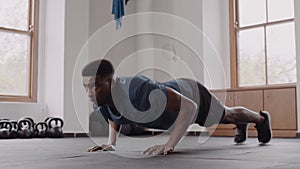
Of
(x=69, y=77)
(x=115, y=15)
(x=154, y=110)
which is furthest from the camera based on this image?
(x=115, y=15)

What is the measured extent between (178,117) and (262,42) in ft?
13.5

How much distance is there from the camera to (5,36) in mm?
5695

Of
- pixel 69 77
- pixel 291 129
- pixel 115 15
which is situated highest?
pixel 115 15

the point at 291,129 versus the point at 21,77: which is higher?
the point at 21,77

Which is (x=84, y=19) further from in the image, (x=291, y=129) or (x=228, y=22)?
(x=291, y=129)

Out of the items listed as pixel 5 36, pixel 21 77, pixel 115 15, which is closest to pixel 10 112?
pixel 21 77

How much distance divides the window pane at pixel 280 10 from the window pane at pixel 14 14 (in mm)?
3148

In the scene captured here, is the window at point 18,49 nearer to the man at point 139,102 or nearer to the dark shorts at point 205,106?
the dark shorts at point 205,106

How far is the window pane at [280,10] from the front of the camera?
5684 mm

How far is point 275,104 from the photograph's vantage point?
5.23 m

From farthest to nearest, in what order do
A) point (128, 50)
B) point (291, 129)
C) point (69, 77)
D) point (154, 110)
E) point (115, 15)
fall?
point (128, 50) < point (115, 15) < point (69, 77) < point (291, 129) < point (154, 110)

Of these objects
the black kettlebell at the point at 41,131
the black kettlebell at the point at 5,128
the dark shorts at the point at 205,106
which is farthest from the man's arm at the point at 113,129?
the black kettlebell at the point at 41,131

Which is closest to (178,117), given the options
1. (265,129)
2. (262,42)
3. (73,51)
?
(265,129)

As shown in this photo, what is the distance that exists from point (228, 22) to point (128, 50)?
1522 mm
